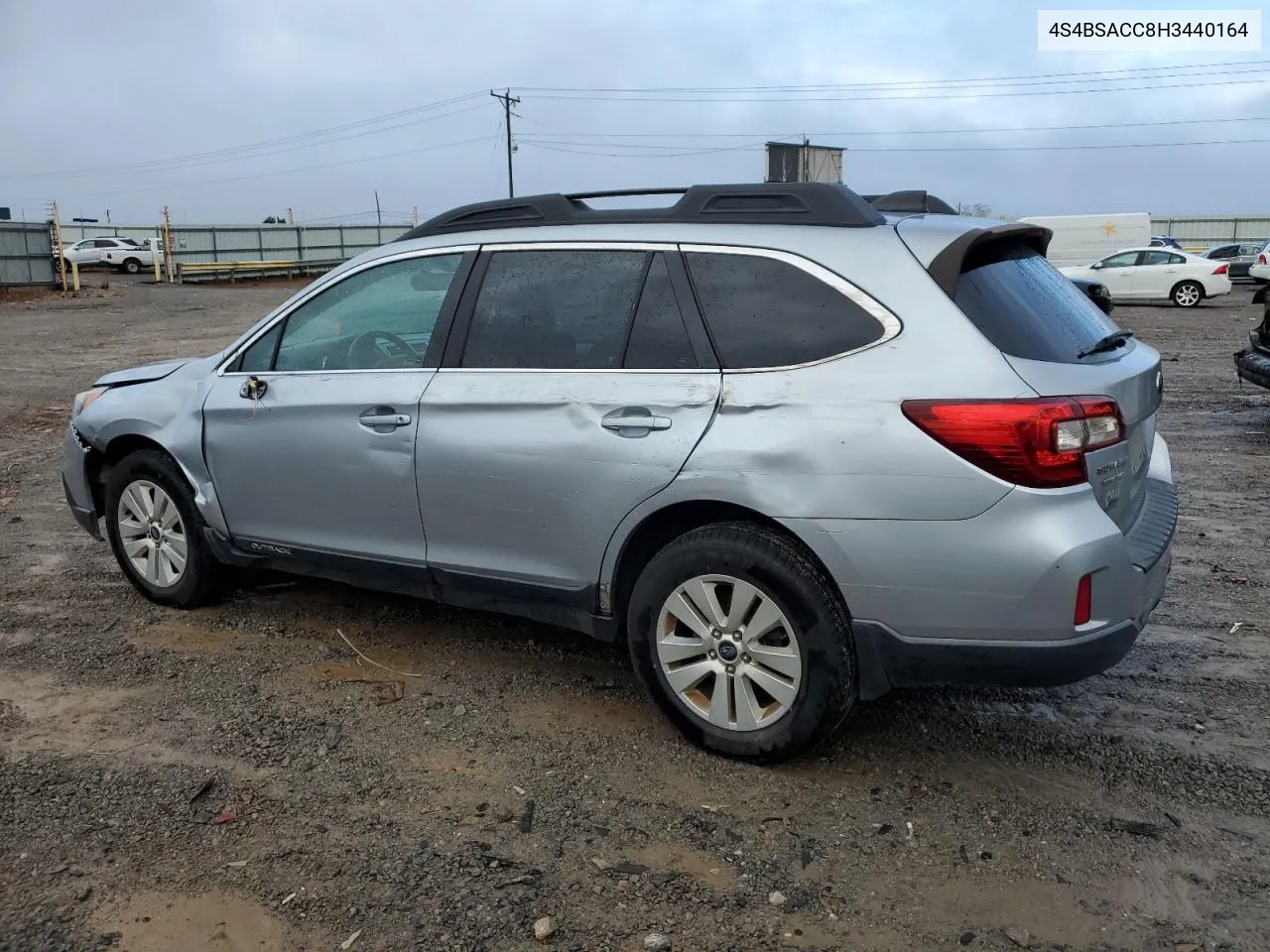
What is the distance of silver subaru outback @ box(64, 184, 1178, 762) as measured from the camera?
3162 millimetres

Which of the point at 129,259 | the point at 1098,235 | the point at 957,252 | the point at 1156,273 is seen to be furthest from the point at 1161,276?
the point at 129,259

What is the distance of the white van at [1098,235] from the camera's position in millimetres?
34094

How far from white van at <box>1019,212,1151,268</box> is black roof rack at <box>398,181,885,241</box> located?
3289cm

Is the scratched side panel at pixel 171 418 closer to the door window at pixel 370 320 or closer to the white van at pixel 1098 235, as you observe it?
the door window at pixel 370 320

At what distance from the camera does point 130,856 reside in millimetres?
3146

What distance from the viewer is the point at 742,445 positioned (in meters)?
3.42

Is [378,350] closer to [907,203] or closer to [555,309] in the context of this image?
[555,309]

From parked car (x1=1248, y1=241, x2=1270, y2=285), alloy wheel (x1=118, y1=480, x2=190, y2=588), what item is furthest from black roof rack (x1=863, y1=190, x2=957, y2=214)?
parked car (x1=1248, y1=241, x2=1270, y2=285)

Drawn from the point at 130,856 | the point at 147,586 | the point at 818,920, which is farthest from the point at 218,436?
the point at 818,920

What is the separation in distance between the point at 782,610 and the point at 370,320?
2.18 meters

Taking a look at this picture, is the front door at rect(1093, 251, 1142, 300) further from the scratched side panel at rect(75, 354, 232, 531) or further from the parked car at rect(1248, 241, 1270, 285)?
the scratched side panel at rect(75, 354, 232, 531)

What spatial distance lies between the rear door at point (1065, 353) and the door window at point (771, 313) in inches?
13.7

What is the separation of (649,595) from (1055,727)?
5.08 feet

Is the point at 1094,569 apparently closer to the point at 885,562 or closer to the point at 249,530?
the point at 885,562
